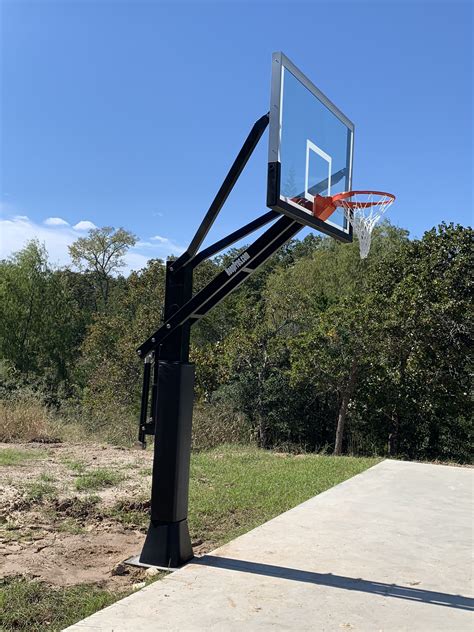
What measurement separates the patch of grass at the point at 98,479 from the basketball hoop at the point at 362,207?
3.87 meters

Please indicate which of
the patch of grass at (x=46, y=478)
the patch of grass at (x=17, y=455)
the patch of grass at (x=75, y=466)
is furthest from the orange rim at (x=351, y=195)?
the patch of grass at (x=17, y=455)

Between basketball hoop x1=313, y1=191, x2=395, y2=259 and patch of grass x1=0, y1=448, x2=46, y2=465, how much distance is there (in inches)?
215

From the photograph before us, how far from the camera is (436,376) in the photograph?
39.3ft

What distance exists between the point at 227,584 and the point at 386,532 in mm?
2049

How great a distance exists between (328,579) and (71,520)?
247 cm

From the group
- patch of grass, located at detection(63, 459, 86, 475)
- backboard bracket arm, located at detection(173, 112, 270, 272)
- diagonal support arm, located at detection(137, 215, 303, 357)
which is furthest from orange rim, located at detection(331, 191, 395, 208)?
patch of grass, located at detection(63, 459, 86, 475)

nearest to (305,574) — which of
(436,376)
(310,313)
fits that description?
(436,376)

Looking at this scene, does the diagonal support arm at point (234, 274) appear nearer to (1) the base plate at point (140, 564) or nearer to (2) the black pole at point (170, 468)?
(2) the black pole at point (170, 468)

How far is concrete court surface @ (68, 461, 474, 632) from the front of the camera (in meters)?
3.36

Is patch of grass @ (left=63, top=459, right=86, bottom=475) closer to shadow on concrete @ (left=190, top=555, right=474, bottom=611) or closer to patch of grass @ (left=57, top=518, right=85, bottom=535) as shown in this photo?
patch of grass @ (left=57, top=518, right=85, bottom=535)

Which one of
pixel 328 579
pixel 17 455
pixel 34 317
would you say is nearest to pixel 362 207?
pixel 328 579

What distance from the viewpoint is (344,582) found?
404 cm

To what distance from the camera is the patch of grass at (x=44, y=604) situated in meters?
3.26

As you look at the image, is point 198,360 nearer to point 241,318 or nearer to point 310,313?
point 241,318
